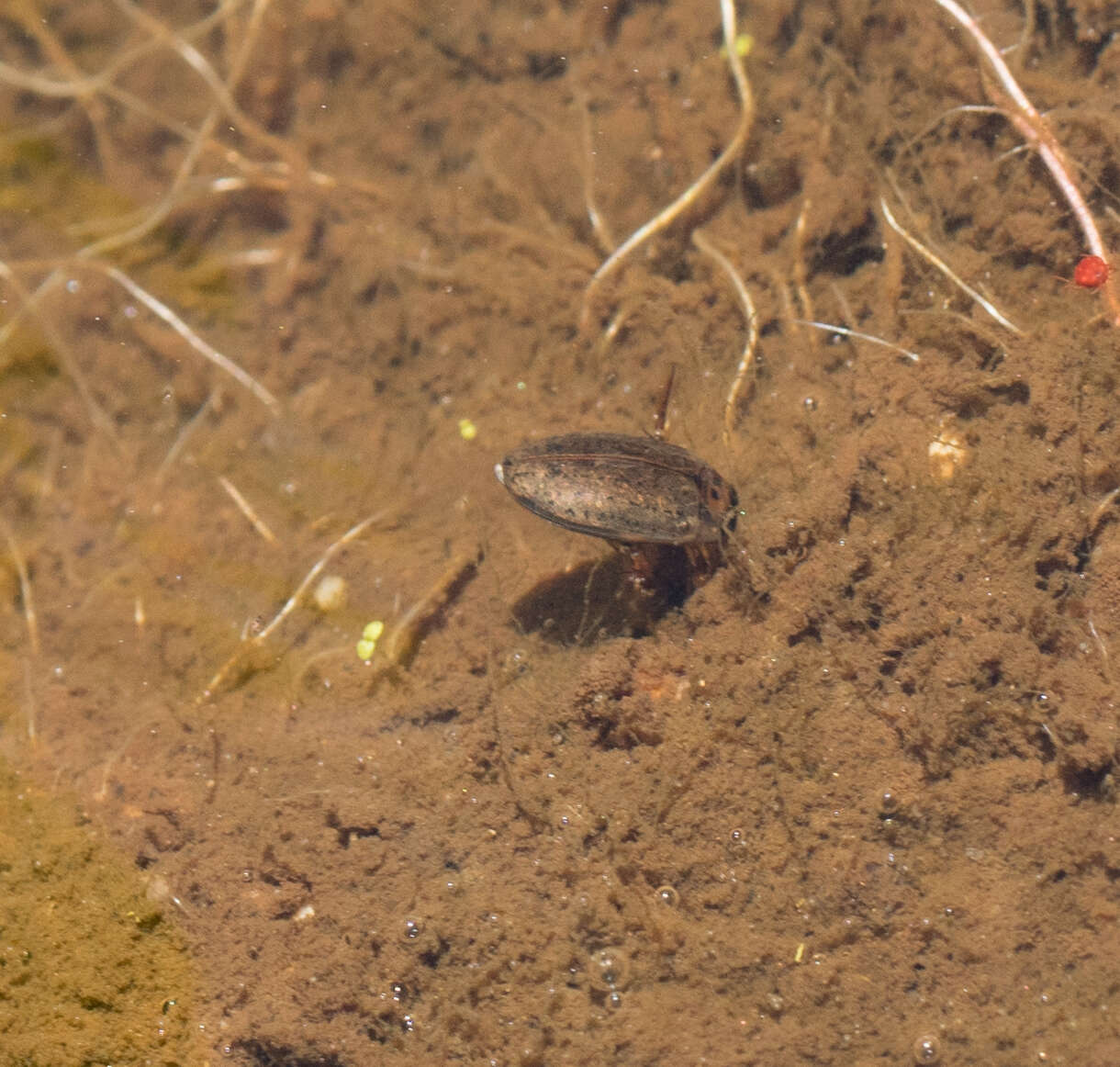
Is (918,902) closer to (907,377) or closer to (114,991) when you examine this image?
(907,377)

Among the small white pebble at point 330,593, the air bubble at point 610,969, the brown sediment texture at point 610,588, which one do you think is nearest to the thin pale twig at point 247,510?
the brown sediment texture at point 610,588

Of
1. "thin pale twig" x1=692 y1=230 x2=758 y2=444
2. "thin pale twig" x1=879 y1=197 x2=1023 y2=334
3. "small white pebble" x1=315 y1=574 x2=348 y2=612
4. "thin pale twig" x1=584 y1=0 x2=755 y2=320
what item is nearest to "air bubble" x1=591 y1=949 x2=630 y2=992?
"small white pebble" x1=315 y1=574 x2=348 y2=612

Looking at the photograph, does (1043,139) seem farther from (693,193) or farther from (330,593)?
(330,593)

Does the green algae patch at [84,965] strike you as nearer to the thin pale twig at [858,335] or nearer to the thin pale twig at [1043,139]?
the thin pale twig at [858,335]

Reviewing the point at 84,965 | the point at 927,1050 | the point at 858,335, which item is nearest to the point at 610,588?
the point at 858,335

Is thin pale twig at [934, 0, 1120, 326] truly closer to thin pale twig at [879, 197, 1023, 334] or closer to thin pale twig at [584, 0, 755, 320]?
thin pale twig at [879, 197, 1023, 334]

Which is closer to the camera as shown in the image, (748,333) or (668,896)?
(668,896)
